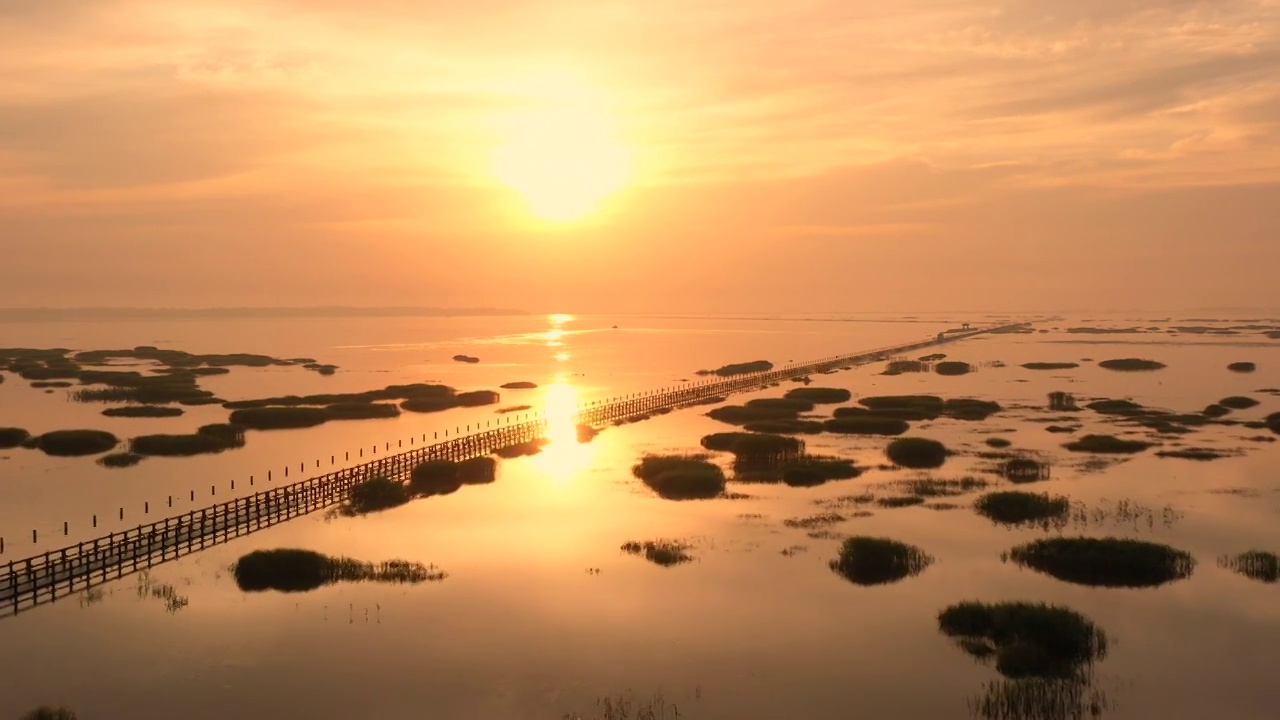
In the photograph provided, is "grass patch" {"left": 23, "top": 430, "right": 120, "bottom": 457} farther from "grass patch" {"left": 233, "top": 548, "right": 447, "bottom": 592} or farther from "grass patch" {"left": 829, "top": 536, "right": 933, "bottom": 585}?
"grass patch" {"left": 829, "top": 536, "right": 933, "bottom": 585}

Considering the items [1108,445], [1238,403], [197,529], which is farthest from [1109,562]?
[1238,403]

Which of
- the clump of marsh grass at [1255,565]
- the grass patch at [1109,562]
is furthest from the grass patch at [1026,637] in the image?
the clump of marsh grass at [1255,565]

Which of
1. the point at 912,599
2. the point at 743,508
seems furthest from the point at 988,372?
the point at 912,599

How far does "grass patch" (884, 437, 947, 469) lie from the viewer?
65.1 meters

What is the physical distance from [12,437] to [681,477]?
52.7 meters

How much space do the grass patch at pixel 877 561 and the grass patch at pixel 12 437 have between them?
207 feet

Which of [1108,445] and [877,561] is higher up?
[1108,445]

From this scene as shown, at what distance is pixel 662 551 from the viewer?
139 ft

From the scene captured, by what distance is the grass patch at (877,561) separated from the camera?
3841cm

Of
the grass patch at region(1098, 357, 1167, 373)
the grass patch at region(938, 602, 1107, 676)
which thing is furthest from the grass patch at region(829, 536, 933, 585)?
the grass patch at region(1098, 357, 1167, 373)

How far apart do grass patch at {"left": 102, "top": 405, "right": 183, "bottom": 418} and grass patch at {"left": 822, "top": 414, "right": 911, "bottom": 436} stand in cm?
6154

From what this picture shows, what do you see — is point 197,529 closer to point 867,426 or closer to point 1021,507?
point 1021,507

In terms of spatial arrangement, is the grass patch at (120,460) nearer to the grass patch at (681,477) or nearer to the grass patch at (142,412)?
the grass patch at (142,412)

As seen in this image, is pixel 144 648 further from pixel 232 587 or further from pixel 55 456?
pixel 55 456
